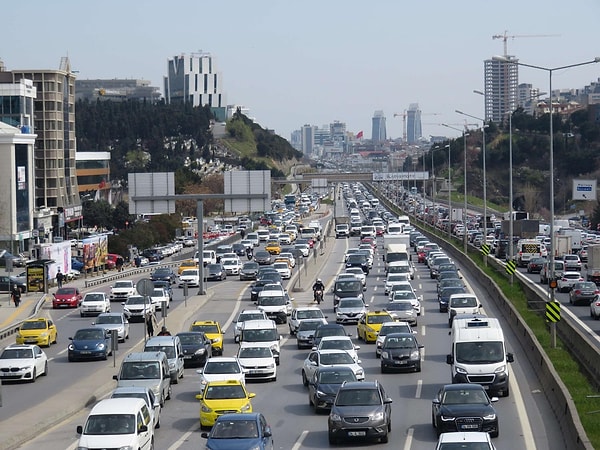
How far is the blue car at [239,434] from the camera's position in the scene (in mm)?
21312

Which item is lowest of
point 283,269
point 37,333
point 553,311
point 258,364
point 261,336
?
point 37,333

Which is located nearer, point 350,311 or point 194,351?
point 194,351

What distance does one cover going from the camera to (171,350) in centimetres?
3453

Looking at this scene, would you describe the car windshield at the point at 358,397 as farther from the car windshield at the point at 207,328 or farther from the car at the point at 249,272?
the car at the point at 249,272

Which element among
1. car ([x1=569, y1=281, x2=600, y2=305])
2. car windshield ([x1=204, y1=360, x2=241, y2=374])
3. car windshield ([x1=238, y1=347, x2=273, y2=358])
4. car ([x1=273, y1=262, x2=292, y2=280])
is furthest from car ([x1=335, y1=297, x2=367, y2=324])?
car ([x1=273, y1=262, x2=292, y2=280])

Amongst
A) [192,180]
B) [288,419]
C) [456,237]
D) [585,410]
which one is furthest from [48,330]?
[192,180]

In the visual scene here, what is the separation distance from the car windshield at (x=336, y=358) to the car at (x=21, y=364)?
9141 mm

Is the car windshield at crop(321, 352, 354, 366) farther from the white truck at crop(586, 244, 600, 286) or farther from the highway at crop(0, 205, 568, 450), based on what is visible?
the white truck at crop(586, 244, 600, 286)

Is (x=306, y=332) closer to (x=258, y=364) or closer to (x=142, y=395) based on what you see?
(x=258, y=364)

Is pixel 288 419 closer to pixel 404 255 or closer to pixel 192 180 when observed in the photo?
pixel 404 255

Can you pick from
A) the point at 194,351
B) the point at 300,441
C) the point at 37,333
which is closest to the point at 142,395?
the point at 300,441

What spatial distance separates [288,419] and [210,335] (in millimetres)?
14002

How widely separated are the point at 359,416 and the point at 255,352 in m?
10.9

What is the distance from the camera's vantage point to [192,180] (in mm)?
171625
